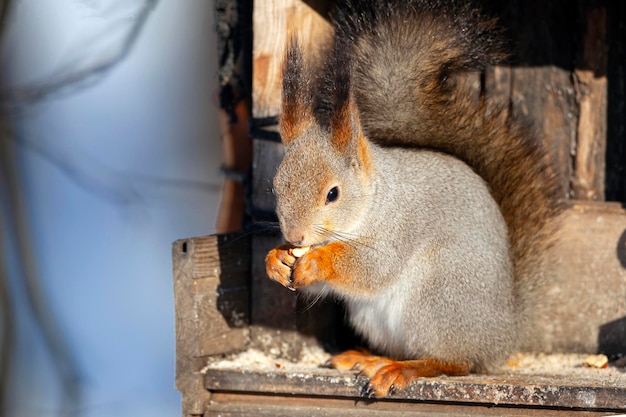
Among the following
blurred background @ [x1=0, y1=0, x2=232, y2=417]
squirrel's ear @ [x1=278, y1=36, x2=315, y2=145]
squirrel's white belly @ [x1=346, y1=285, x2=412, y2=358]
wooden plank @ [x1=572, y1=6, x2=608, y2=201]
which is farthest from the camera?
blurred background @ [x1=0, y1=0, x2=232, y2=417]

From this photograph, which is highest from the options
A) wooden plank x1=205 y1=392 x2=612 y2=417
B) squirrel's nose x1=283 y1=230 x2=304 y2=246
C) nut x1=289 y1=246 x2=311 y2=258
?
squirrel's nose x1=283 y1=230 x2=304 y2=246

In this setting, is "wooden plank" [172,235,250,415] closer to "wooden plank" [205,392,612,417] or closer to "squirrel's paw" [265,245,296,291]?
"wooden plank" [205,392,612,417]

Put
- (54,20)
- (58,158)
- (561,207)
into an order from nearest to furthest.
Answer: (561,207) < (54,20) < (58,158)

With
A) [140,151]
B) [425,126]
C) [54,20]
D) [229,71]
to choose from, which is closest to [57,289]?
[140,151]

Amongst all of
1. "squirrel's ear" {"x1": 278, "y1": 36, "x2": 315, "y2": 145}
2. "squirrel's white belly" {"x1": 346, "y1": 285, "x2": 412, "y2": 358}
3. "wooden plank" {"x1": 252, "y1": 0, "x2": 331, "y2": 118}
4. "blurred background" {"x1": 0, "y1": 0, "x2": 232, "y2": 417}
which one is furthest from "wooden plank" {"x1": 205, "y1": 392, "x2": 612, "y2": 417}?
"blurred background" {"x1": 0, "y1": 0, "x2": 232, "y2": 417}

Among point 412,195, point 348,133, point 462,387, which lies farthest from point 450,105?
point 462,387

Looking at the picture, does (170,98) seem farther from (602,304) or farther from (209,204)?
(602,304)
